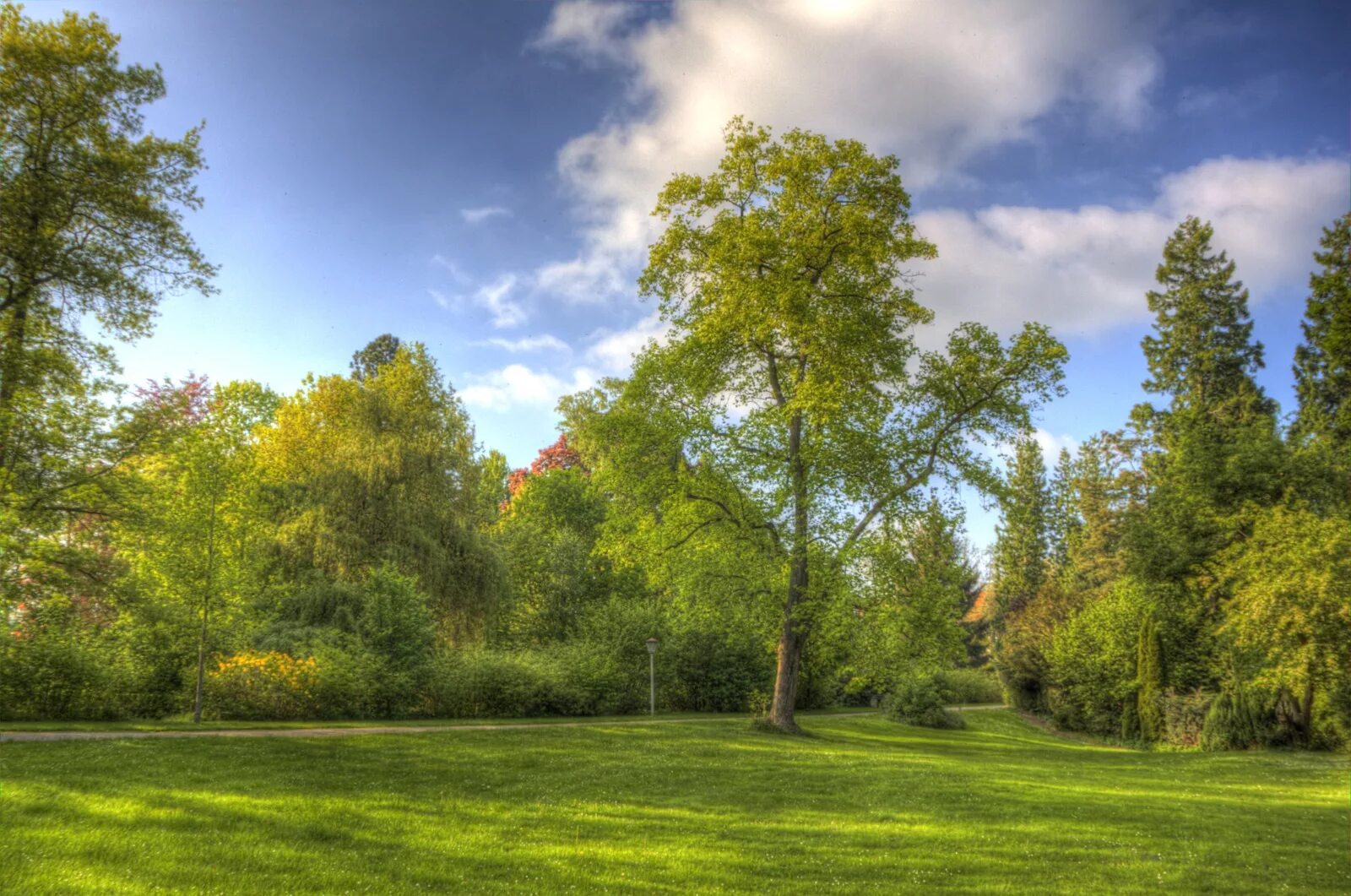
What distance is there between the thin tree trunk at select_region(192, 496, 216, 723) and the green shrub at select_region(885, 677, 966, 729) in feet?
→ 79.1

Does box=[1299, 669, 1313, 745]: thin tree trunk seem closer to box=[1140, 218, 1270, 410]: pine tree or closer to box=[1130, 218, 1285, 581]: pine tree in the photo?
box=[1130, 218, 1285, 581]: pine tree

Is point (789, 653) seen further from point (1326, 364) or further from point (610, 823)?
point (1326, 364)

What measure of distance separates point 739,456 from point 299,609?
13.9 meters

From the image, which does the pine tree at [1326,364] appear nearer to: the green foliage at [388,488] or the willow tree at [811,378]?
the willow tree at [811,378]

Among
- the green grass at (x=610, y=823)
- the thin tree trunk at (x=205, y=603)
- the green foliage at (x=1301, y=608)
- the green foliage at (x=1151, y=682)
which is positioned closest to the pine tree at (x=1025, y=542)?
the green foliage at (x=1151, y=682)

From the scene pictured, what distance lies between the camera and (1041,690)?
40375mm

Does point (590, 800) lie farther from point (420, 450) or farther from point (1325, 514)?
point (1325, 514)

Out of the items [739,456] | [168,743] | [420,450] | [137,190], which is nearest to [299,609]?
[420,450]

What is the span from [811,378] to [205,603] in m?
15.5

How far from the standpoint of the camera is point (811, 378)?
781 inches

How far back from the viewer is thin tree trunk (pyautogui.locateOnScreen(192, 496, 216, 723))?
1758cm

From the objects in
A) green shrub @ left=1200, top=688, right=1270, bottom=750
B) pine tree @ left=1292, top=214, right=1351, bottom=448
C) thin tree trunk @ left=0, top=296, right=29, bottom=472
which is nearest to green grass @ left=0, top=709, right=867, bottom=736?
thin tree trunk @ left=0, top=296, right=29, bottom=472

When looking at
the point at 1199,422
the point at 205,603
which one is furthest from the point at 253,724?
the point at 1199,422

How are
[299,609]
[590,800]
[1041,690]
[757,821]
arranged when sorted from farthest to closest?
[1041,690] < [299,609] < [590,800] < [757,821]
